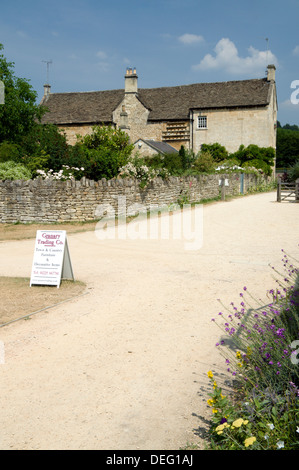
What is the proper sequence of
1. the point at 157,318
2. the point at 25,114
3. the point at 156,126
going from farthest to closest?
the point at 156,126, the point at 25,114, the point at 157,318

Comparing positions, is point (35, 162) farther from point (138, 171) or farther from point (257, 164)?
point (257, 164)

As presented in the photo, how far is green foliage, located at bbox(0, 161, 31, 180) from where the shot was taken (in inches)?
737

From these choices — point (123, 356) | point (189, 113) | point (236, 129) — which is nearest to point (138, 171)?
point (123, 356)

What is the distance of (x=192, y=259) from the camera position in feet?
36.2

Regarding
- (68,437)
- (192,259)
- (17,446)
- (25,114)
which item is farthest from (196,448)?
(25,114)

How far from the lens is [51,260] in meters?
8.76

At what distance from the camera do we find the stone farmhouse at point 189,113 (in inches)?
1785

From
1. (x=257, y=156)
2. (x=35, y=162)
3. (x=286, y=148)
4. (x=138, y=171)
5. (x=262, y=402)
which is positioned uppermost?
(x=286, y=148)

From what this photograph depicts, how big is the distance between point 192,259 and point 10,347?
6.15 m

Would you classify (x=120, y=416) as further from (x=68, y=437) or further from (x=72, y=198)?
(x=72, y=198)

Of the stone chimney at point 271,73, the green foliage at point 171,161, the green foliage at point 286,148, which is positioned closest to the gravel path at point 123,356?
the green foliage at point 171,161

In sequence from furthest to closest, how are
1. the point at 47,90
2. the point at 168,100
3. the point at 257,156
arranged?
the point at 47,90
the point at 168,100
the point at 257,156

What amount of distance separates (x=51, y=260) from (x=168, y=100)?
141ft

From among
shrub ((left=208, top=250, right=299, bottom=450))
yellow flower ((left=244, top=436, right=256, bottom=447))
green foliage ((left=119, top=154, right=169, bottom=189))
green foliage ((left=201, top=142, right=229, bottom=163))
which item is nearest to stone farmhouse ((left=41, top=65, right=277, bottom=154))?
green foliage ((left=201, top=142, right=229, bottom=163))
